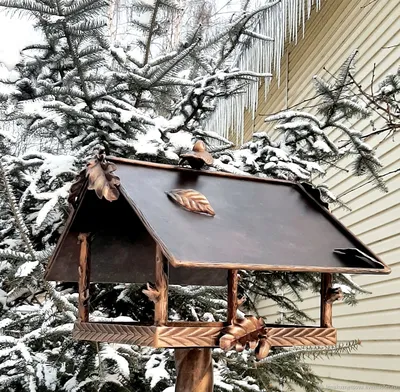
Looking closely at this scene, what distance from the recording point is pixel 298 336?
1.30 m

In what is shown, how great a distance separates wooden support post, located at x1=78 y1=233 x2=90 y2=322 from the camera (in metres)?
1.45

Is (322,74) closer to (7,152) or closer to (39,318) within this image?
(7,152)

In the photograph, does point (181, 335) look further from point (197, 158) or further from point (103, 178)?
point (197, 158)

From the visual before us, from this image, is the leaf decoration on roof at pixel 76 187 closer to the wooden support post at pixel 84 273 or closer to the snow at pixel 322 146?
the wooden support post at pixel 84 273

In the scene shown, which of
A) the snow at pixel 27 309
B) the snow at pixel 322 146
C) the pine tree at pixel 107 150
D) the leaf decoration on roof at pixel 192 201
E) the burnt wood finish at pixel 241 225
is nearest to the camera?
the burnt wood finish at pixel 241 225

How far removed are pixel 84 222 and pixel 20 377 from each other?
905 millimetres

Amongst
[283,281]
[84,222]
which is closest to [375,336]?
[283,281]

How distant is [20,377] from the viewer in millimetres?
2107

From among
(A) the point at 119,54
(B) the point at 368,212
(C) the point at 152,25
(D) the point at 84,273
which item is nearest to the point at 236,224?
(D) the point at 84,273

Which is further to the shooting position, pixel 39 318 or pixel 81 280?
pixel 39 318

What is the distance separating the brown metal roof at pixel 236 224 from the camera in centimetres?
109

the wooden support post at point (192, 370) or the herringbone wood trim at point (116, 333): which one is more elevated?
the herringbone wood trim at point (116, 333)

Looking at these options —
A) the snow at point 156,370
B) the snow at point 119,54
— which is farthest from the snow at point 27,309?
the snow at point 119,54

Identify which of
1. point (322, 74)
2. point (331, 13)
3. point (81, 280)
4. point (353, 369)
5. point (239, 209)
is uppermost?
point (331, 13)
